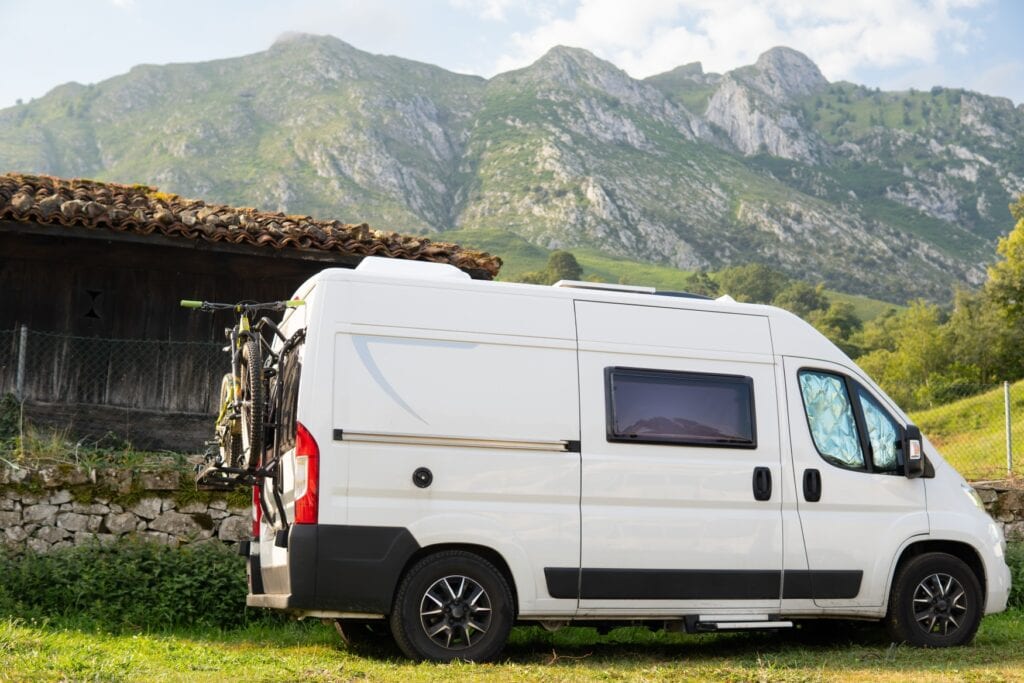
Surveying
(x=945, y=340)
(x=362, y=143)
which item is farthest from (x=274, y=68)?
(x=945, y=340)

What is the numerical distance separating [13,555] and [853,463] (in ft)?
22.5

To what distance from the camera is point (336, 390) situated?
6824 millimetres

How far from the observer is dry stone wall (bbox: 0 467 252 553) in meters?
9.49

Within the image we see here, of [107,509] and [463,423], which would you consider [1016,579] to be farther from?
[107,509]

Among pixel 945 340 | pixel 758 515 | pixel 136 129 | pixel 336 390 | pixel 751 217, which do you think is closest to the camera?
pixel 336 390

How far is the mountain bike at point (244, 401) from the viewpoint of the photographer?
7.13 m


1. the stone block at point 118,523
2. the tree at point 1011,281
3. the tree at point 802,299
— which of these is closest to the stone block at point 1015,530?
the stone block at point 118,523

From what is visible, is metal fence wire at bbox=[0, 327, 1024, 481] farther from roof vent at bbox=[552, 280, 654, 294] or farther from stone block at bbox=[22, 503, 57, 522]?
roof vent at bbox=[552, 280, 654, 294]

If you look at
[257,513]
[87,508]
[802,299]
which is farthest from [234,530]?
[802,299]

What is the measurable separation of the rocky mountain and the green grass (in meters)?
93.2

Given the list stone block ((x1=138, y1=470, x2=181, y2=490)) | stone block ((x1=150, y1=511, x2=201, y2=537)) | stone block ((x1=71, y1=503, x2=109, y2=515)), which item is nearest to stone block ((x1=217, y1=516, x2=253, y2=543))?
stone block ((x1=150, y1=511, x2=201, y2=537))

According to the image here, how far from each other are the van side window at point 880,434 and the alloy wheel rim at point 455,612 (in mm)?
3093

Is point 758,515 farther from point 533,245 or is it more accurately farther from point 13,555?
point 533,245

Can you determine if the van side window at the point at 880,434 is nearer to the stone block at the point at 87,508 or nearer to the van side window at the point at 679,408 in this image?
the van side window at the point at 679,408
